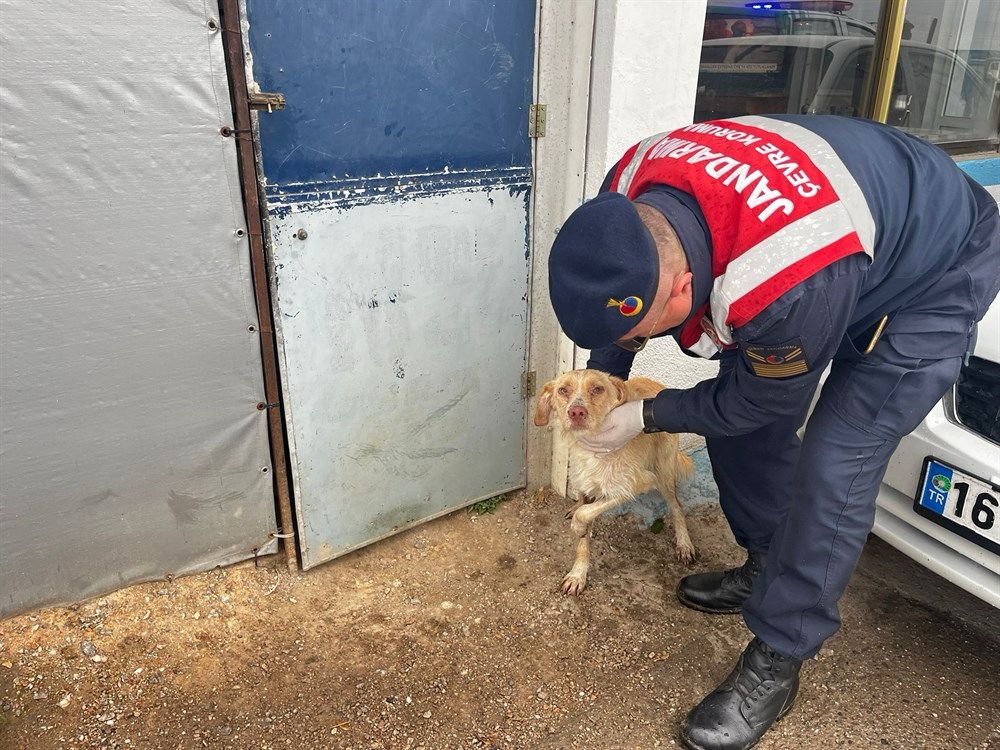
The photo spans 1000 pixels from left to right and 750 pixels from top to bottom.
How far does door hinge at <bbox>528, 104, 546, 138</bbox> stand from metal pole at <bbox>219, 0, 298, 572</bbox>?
112 cm

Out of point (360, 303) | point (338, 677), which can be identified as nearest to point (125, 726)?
point (338, 677)

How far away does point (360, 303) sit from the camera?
2.73 m

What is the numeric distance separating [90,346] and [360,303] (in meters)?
0.90

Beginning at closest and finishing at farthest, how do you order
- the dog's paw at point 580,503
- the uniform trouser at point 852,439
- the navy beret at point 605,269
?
1. the navy beret at point 605,269
2. the uniform trouser at point 852,439
3. the dog's paw at point 580,503

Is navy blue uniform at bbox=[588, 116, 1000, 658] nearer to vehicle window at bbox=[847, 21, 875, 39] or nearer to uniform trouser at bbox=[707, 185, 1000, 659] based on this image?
uniform trouser at bbox=[707, 185, 1000, 659]

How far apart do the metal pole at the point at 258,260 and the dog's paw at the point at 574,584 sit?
3.73 feet

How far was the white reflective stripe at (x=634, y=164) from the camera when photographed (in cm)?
205

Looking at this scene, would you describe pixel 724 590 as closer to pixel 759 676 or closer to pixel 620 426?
pixel 759 676

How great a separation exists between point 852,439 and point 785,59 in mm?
2550

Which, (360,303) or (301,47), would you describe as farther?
(360,303)

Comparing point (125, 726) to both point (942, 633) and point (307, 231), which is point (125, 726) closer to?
point (307, 231)

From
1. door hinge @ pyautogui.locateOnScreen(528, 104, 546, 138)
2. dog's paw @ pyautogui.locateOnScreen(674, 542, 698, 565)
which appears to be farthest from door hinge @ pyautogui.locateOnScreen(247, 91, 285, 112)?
dog's paw @ pyautogui.locateOnScreen(674, 542, 698, 565)

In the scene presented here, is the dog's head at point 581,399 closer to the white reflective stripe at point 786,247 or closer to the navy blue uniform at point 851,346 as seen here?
the navy blue uniform at point 851,346

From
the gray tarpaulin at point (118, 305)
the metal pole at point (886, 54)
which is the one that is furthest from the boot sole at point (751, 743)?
the metal pole at point (886, 54)
